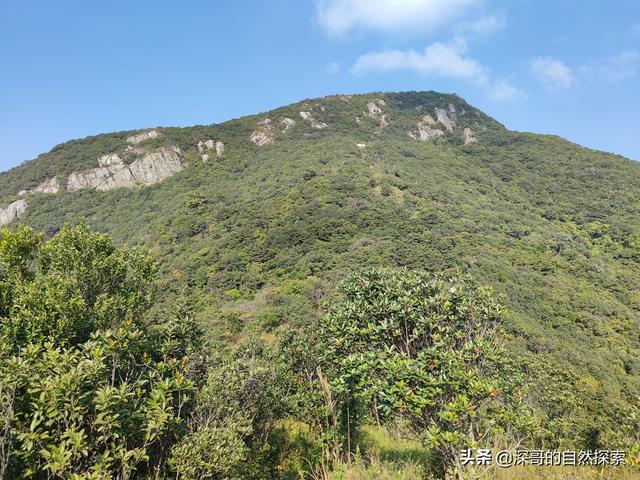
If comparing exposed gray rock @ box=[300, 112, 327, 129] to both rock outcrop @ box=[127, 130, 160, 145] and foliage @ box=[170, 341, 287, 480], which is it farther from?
foliage @ box=[170, 341, 287, 480]

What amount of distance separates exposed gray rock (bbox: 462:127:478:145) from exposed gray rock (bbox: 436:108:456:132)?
5606 millimetres

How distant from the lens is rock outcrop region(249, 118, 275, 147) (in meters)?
112

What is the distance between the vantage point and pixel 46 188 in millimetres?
90125

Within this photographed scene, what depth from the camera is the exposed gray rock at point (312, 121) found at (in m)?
119

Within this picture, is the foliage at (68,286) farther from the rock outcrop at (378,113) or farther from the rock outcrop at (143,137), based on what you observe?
the rock outcrop at (378,113)

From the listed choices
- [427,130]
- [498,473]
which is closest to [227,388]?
[498,473]

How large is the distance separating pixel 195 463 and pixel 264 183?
76.0m

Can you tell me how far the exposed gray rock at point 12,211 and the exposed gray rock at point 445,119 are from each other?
126244 mm

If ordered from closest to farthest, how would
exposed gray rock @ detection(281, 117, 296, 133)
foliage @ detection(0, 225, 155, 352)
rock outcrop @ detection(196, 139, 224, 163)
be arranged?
foliage @ detection(0, 225, 155, 352) < rock outcrop @ detection(196, 139, 224, 163) < exposed gray rock @ detection(281, 117, 296, 133)

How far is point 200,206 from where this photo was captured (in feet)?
234

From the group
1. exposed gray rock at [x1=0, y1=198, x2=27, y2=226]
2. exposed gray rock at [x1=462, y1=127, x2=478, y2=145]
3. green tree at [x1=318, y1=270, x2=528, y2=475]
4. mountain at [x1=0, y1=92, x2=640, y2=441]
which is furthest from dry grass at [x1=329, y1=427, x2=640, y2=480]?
exposed gray rock at [x1=462, y1=127, x2=478, y2=145]

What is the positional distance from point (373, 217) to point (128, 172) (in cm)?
7060

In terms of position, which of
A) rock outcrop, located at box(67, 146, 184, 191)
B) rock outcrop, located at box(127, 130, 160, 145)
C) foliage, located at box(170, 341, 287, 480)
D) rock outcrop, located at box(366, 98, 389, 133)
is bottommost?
foliage, located at box(170, 341, 287, 480)

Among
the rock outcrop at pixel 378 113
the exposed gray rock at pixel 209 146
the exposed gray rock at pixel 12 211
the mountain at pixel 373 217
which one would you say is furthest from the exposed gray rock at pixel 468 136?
the exposed gray rock at pixel 12 211
